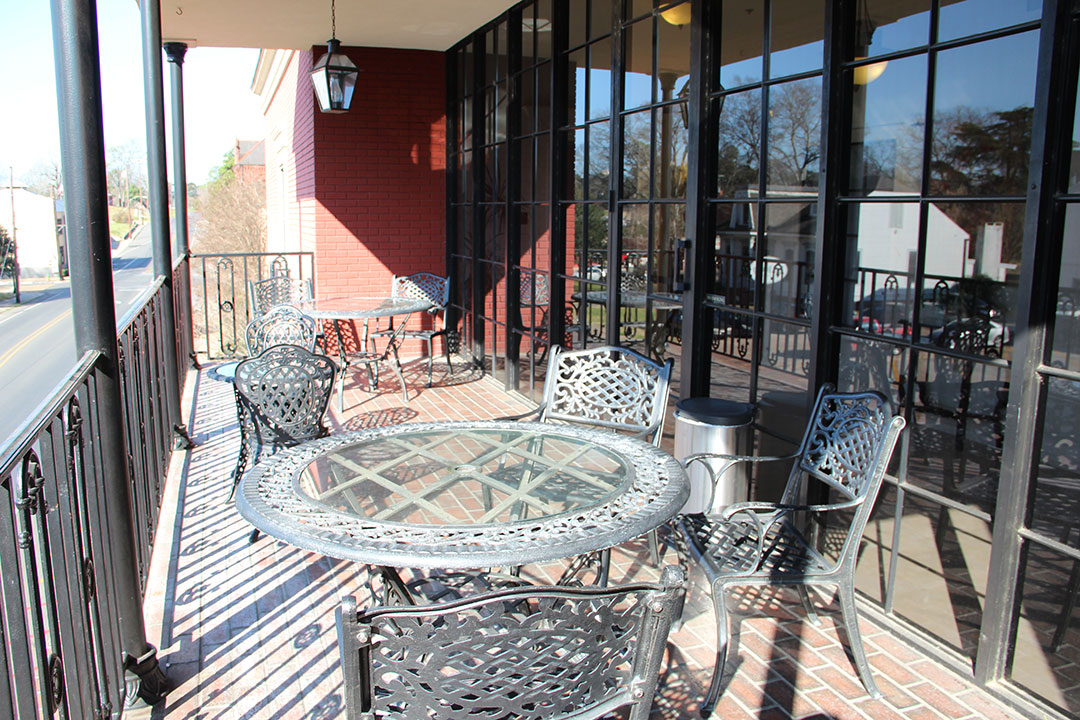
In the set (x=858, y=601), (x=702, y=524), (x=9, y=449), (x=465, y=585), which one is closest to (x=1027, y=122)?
(x=702, y=524)

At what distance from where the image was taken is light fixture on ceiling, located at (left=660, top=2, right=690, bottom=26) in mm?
3887

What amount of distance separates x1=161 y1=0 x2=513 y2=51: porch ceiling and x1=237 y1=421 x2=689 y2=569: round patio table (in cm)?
426

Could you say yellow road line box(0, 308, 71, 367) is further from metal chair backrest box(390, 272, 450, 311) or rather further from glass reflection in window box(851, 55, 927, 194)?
metal chair backrest box(390, 272, 450, 311)

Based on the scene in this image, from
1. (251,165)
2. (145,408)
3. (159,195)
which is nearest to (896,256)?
(145,408)

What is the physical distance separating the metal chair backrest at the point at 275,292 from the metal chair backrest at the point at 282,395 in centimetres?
324

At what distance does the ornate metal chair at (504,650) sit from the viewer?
49.8 inches

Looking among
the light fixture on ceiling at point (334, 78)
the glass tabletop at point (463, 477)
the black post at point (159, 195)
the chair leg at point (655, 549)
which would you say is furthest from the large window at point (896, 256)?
the black post at point (159, 195)

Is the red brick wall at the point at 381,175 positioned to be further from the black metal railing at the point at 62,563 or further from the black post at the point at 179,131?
the black metal railing at the point at 62,563

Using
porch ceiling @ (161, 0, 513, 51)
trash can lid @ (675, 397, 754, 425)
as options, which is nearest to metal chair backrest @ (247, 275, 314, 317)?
porch ceiling @ (161, 0, 513, 51)

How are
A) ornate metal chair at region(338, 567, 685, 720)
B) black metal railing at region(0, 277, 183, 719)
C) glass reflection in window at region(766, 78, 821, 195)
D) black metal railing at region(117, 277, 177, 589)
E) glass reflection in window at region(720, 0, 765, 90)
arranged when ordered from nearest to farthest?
ornate metal chair at region(338, 567, 685, 720) < black metal railing at region(0, 277, 183, 719) < black metal railing at region(117, 277, 177, 589) < glass reflection in window at region(766, 78, 821, 195) < glass reflection in window at region(720, 0, 765, 90)

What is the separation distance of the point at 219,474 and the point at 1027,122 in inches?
155

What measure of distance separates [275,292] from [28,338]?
5474 millimetres

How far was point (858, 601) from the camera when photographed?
119 inches

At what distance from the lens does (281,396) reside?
12.0 feet
